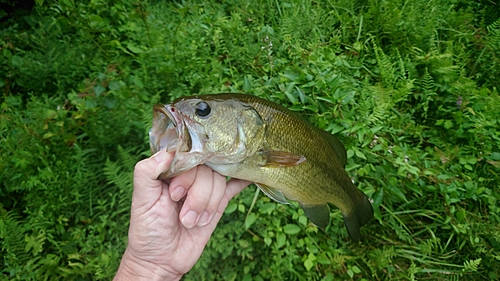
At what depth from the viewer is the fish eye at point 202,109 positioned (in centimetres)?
143

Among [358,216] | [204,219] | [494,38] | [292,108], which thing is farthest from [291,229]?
[494,38]

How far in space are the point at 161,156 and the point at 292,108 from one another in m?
1.53

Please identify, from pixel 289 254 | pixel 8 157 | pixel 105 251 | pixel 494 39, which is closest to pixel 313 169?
pixel 289 254

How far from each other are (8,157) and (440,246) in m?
3.48

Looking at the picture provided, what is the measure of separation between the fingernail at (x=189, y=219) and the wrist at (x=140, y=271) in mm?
388

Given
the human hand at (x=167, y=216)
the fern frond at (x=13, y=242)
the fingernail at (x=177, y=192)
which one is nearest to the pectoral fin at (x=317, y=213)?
Answer: the human hand at (x=167, y=216)

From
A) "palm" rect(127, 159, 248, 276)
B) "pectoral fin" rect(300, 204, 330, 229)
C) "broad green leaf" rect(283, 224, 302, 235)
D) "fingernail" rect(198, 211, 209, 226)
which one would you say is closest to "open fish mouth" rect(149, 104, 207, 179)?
"palm" rect(127, 159, 248, 276)

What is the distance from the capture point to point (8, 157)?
2.84m

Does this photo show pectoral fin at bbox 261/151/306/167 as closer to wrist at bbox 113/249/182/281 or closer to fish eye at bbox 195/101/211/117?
fish eye at bbox 195/101/211/117

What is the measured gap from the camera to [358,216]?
2168 millimetres

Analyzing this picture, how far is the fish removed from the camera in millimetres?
1407

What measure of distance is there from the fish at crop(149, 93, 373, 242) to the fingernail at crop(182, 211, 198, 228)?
0.20m

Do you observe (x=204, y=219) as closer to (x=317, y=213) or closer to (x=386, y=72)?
(x=317, y=213)

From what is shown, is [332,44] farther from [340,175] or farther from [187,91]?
[340,175]
